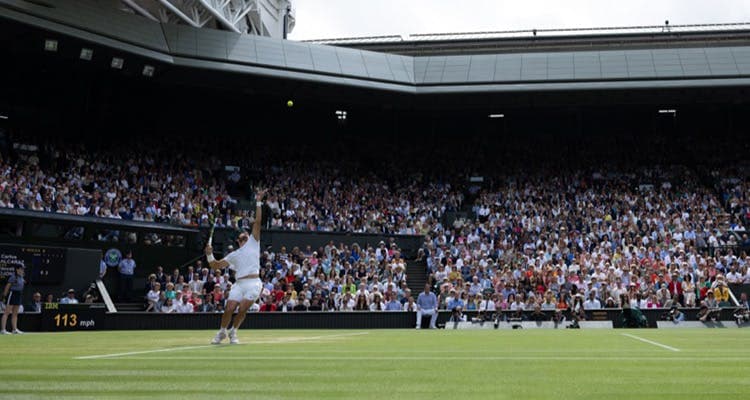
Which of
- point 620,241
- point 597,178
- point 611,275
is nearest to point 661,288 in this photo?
point 611,275

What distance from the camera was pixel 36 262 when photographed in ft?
83.4

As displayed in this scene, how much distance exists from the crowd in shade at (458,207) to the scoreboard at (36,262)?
10.9 feet

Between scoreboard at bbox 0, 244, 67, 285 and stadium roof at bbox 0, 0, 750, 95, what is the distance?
1112cm

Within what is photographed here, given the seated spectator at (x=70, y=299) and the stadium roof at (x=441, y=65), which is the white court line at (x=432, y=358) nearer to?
the seated spectator at (x=70, y=299)

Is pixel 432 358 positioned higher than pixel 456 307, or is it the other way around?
pixel 456 307

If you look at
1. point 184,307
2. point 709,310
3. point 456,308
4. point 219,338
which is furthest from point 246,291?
point 709,310

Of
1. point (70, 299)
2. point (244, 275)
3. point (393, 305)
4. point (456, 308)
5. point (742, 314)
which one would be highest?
point (70, 299)

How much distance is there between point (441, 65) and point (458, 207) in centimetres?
740

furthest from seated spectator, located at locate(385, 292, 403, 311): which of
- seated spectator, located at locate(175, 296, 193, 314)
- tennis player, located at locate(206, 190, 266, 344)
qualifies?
tennis player, located at locate(206, 190, 266, 344)

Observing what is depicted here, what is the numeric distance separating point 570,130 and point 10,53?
31.0 metres

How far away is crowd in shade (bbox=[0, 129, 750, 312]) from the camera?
28203 mm

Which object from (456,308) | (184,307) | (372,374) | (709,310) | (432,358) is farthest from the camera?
(184,307)

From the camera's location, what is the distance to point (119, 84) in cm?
4175

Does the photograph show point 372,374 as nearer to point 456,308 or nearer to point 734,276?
point 456,308
